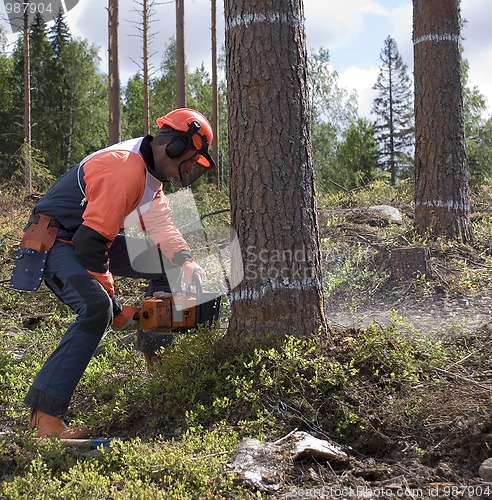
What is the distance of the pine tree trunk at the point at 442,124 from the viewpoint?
7.36 metres

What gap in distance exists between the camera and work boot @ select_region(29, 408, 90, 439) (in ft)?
12.0

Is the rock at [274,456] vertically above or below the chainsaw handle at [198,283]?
below

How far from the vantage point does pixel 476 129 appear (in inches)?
1721

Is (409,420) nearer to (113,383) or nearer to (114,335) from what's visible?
(113,383)

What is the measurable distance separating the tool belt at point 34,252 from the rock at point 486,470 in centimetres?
267

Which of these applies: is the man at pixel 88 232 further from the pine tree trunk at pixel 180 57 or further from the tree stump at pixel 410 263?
the pine tree trunk at pixel 180 57

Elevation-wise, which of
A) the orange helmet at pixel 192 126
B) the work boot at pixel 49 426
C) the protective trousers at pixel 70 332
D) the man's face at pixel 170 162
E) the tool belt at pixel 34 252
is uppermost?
the orange helmet at pixel 192 126

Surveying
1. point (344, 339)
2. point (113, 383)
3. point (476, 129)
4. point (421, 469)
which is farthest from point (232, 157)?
point (476, 129)

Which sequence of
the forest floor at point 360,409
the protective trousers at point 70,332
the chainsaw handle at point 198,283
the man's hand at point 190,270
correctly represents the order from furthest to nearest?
the man's hand at point 190,270, the chainsaw handle at point 198,283, the protective trousers at point 70,332, the forest floor at point 360,409

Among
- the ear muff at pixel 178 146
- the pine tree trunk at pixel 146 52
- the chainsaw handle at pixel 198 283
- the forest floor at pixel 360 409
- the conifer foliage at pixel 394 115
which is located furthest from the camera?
the conifer foliage at pixel 394 115

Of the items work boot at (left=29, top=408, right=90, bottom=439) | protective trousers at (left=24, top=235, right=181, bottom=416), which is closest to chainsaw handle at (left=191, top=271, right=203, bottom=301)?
protective trousers at (left=24, top=235, right=181, bottom=416)

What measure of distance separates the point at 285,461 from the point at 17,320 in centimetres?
464

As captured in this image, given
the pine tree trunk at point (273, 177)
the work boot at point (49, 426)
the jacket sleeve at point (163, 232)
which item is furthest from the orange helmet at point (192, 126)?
the work boot at point (49, 426)

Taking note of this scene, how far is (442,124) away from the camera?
738 cm
